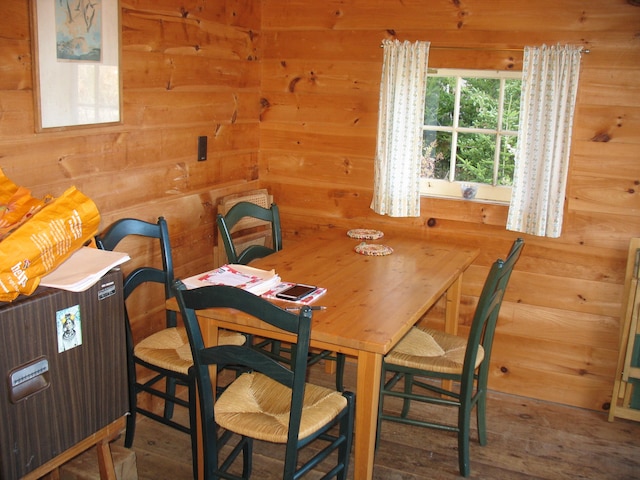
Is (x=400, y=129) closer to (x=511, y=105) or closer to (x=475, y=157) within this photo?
(x=475, y=157)

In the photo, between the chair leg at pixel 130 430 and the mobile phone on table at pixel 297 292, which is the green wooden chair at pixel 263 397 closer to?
the mobile phone on table at pixel 297 292

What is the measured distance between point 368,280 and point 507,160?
110 cm

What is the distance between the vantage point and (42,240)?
169 centimetres

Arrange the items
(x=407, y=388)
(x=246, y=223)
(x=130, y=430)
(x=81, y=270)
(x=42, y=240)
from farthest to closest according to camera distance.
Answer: (x=246, y=223) → (x=407, y=388) → (x=130, y=430) → (x=81, y=270) → (x=42, y=240)

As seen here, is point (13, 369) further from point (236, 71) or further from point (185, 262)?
point (236, 71)

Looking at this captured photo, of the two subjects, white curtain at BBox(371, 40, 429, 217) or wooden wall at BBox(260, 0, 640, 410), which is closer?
wooden wall at BBox(260, 0, 640, 410)

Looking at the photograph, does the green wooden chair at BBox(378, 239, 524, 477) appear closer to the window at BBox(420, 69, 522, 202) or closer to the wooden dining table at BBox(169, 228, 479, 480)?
the wooden dining table at BBox(169, 228, 479, 480)

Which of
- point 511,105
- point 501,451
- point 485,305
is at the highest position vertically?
point 511,105

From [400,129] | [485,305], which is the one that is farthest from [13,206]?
[400,129]

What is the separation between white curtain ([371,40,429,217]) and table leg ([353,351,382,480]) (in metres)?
1.40

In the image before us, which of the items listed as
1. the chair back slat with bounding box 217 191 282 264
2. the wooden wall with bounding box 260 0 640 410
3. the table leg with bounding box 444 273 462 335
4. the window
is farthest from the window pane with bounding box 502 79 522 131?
the chair back slat with bounding box 217 191 282 264

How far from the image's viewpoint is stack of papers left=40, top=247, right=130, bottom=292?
173 centimetres

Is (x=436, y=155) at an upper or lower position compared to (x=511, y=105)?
lower

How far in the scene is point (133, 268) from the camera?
9.70 ft
